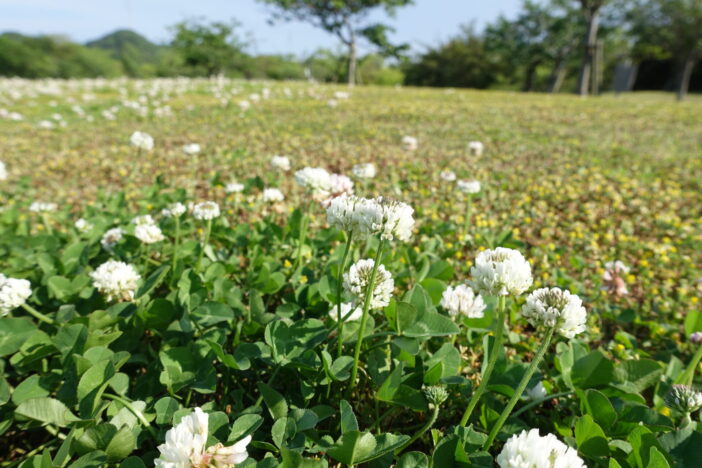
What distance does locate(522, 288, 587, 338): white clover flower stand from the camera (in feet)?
3.36

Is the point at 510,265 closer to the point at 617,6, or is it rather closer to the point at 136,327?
the point at 136,327

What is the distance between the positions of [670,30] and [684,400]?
124 ft

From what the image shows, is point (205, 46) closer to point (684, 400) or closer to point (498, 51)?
point (498, 51)

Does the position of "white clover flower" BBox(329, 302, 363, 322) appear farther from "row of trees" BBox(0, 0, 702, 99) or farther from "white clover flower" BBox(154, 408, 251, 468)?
"row of trees" BBox(0, 0, 702, 99)

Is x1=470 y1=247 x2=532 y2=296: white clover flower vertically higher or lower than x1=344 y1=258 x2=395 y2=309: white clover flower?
higher

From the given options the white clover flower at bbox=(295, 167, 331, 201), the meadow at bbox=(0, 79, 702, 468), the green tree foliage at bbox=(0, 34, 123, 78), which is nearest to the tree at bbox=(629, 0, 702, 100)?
the meadow at bbox=(0, 79, 702, 468)

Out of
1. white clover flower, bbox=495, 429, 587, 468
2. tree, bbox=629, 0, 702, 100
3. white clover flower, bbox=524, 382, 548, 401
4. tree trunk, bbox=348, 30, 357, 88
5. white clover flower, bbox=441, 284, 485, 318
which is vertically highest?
tree, bbox=629, 0, 702, 100

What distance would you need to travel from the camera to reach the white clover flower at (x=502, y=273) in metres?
1.08

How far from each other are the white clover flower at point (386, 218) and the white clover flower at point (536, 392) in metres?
0.82

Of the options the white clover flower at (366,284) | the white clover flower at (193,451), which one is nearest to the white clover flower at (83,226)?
the white clover flower at (366,284)

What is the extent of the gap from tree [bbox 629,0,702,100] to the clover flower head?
3503 centimetres

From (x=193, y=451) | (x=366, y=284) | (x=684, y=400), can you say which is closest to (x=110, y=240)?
(x=366, y=284)

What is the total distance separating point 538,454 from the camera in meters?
0.89

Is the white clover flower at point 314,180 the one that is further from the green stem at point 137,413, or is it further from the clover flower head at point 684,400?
the clover flower head at point 684,400
